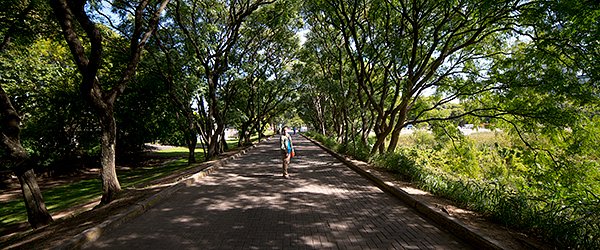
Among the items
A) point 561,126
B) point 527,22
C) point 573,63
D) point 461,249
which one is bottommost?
point 461,249

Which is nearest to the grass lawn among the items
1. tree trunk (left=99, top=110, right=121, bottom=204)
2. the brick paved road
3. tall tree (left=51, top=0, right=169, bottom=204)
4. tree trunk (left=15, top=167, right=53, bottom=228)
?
tree trunk (left=15, top=167, right=53, bottom=228)

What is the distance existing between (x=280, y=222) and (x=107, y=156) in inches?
193

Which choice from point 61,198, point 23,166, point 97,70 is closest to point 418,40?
point 97,70

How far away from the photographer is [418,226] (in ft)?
14.7

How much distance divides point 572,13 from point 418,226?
519cm

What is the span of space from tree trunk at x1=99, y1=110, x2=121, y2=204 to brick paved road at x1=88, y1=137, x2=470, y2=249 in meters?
1.58

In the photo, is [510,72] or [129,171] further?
[129,171]

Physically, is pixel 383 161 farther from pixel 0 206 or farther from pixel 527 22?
pixel 0 206

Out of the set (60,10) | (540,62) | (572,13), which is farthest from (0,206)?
(540,62)

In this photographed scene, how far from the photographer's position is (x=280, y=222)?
460cm

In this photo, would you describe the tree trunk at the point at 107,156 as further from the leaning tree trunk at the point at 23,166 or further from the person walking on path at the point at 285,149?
the person walking on path at the point at 285,149

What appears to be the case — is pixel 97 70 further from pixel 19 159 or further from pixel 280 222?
pixel 280 222

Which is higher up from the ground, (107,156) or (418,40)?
(418,40)

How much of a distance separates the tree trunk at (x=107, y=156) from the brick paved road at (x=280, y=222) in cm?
158
